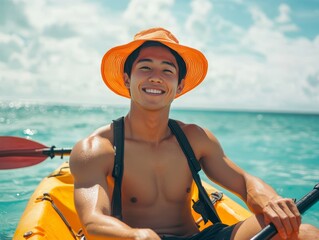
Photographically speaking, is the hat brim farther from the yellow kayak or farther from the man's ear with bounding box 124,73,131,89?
the yellow kayak

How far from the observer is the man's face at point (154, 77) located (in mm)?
2439

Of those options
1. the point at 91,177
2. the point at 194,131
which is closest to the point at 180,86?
the point at 194,131

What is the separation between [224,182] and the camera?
256 cm

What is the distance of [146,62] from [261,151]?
15.9 meters

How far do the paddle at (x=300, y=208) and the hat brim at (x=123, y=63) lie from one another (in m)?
1.06

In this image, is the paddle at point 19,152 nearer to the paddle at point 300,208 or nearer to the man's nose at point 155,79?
the man's nose at point 155,79

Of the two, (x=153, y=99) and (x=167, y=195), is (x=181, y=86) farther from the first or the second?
(x=167, y=195)

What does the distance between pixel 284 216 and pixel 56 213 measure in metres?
2.02

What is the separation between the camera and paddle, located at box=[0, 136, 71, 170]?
4.73 m

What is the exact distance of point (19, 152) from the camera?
4.75 m

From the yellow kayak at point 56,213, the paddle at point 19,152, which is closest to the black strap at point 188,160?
the yellow kayak at point 56,213

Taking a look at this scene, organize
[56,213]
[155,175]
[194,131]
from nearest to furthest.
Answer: [155,175], [194,131], [56,213]

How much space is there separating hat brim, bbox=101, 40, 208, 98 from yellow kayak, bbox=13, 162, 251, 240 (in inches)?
43.1

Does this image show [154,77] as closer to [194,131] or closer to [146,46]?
[146,46]
